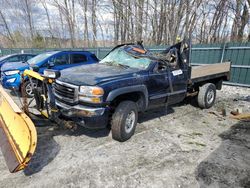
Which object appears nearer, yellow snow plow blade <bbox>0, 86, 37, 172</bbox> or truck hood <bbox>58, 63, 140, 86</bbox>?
yellow snow plow blade <bbox>0, 86, 37, 172</bbox>

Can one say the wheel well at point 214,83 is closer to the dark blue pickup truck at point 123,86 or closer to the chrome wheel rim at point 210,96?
the chrome wheel rim at point 210,96

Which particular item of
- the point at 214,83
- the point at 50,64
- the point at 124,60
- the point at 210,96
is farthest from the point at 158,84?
the point at 50,64

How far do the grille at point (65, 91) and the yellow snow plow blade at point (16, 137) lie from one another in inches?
32.2

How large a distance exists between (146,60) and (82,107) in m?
1.99

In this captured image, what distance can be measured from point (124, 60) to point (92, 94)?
1.78 m

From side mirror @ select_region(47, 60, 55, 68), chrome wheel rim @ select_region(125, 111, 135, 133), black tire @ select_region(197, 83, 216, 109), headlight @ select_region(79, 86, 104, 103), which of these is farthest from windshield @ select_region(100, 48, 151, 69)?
side mirror @ select_region(47, 60, 55, 68)

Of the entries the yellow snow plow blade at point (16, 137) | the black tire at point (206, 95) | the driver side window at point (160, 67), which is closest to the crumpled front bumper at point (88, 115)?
the yellow snow plow blade at point (16, 137)

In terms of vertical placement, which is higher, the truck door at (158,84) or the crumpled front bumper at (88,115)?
the truck door at (158,84)

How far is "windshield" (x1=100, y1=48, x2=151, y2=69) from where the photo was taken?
4621 millimetres

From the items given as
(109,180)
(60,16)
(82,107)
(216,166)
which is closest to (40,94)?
(82,107)

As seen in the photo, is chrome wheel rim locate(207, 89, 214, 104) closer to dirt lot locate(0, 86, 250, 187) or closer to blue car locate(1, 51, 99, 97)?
dirt lot locate(0, 86, 250, 187)

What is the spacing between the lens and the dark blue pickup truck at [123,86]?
3.56 metres

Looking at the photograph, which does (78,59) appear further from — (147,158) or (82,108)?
(147,158)

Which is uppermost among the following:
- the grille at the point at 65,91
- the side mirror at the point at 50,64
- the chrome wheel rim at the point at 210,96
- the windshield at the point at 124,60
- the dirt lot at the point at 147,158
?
the windshield at the point at 124,60
